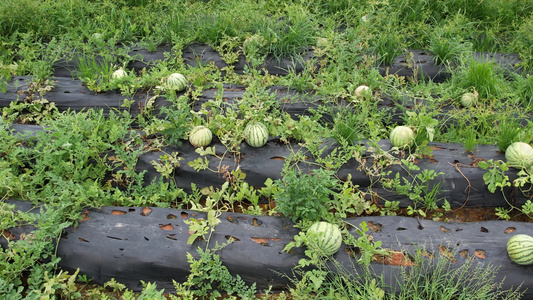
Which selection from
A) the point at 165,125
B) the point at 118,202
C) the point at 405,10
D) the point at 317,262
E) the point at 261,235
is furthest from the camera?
the point at 405,10

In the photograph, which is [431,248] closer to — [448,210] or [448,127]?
[448,210]

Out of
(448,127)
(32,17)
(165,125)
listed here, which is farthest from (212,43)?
(448,127)

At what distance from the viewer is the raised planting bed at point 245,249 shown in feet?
9.51

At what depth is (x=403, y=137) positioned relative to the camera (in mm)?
3689

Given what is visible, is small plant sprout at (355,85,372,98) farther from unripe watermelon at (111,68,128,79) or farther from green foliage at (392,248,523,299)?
unripe watermelon at (111,68,128,79)

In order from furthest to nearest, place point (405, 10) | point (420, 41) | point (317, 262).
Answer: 1. point (405, 10)
2. point (420, 41)
3. point (317, 262)

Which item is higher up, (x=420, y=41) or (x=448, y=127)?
(x=420, y=41)

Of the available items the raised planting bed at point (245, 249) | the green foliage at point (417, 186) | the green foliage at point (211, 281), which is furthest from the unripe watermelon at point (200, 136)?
the green foliage at point (417, 186)

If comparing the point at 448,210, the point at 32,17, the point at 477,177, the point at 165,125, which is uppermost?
the point at 32,17

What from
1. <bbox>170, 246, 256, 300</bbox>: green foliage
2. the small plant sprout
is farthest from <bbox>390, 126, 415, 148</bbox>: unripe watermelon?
<bbox>170, 246, 256, 300</bbox>: green foliage

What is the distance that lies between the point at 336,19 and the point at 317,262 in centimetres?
441

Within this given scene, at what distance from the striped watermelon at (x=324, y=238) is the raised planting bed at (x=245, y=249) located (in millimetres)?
119

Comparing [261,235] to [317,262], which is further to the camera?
[261,235]

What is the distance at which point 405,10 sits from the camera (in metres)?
6.12
